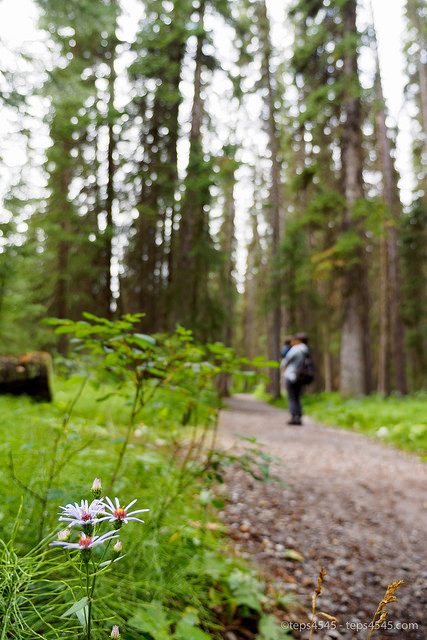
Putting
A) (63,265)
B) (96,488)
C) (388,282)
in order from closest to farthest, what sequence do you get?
(96,488) → (63,265) → (388,282)

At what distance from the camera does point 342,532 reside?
3.00 meters

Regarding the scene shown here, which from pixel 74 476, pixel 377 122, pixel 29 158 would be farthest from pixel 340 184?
Answer: pixel 74 476

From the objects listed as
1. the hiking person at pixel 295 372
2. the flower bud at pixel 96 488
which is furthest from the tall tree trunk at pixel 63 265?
the flower bud at pixel 96 488

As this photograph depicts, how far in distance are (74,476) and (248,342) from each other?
2341cm

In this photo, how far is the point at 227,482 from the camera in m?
3.90

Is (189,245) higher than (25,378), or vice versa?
(189,245)

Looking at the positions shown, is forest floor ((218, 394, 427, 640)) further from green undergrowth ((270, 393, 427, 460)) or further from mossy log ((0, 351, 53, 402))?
mossy log ((0, 351, 53, 402))

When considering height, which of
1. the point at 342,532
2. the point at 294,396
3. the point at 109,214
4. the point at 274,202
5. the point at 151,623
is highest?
the point at 274,202

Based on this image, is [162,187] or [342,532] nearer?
[342,532]

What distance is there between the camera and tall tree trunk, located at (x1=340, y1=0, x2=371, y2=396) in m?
10.7

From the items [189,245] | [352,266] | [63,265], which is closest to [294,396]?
[189,245]

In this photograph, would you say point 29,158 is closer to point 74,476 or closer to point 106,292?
point 106,292

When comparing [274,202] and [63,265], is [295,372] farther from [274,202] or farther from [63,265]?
[274,202]

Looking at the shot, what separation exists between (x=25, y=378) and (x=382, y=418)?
694 cm
